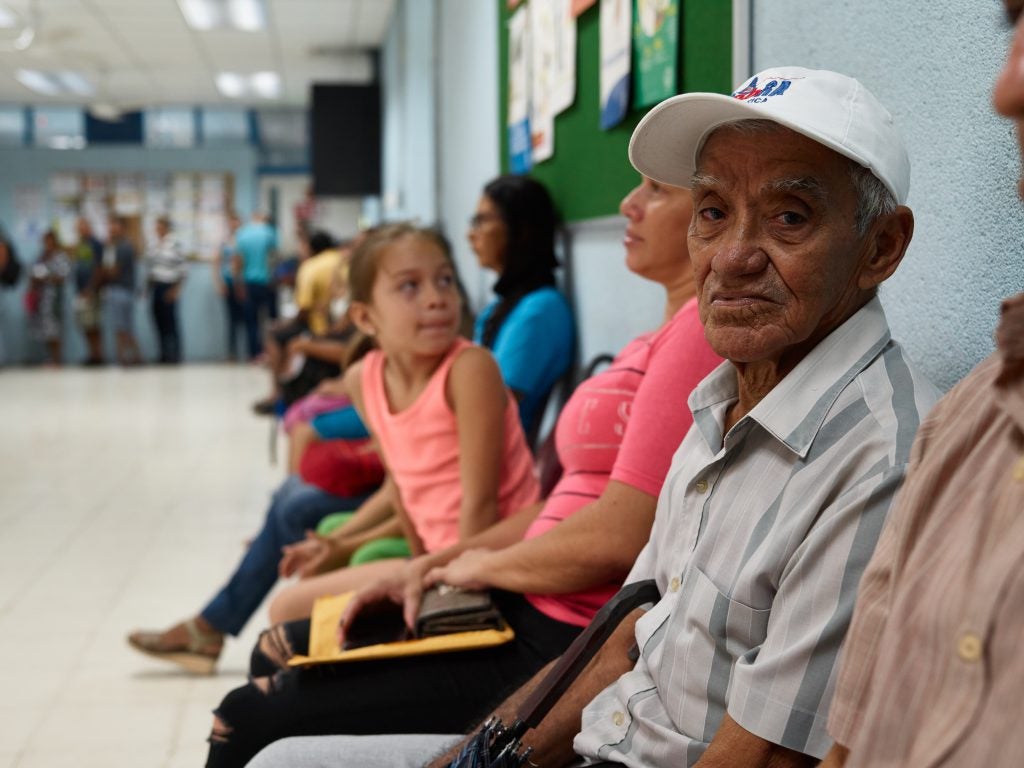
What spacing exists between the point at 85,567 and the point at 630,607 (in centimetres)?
371

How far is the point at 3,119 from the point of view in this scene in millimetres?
15688

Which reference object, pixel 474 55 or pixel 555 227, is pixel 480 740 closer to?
pixel 555 227

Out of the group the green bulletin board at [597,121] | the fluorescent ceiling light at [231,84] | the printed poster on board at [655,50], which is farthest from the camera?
the fluorescent ceiling light at [231,84]

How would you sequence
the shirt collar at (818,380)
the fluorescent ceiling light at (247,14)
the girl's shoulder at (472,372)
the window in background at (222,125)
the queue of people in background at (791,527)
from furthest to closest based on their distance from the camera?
the window in background at (222,125)
the fluorescent ceiling light at (247,14)
the girl's shoulder at (472,372)
the shirt collar at (818,380)
the queue of people in background at (791,527)

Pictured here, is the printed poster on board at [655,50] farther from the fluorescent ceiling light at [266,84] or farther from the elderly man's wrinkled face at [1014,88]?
the fluorescent ceiling light at [266,84]

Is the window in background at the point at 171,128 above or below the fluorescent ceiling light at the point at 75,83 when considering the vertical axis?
below

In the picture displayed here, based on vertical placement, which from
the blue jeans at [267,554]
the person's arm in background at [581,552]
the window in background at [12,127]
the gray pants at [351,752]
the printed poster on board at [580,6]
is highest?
the window in background at [12,127]

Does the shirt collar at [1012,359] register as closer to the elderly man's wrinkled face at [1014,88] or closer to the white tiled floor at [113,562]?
the elderly man's wrinkled face at [1014,88]

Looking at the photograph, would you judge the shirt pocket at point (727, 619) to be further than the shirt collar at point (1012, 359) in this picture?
Yes

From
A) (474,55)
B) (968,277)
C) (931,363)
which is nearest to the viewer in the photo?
(968,277)

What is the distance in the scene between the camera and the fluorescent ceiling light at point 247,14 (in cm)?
965

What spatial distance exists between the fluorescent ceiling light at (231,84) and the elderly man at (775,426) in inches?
512

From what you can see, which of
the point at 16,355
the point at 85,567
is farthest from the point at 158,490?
the point at 16,355

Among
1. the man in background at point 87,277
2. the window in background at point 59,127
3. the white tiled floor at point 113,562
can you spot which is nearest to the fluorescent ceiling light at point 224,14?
the white tiled floor at point 113,562
